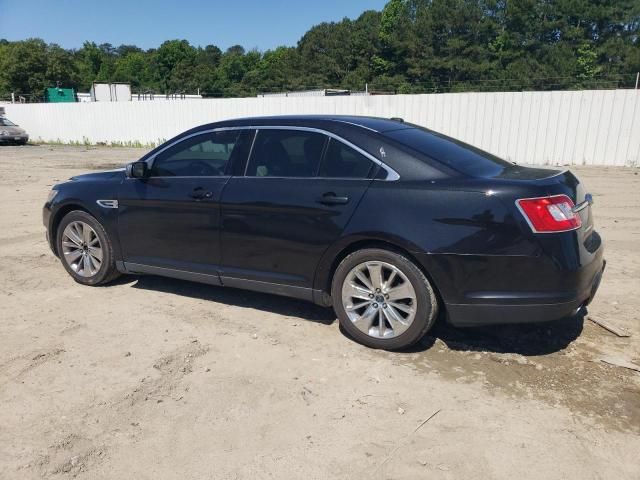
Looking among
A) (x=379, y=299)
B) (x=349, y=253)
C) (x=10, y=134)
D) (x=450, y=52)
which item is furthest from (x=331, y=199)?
(x=450, y=52)

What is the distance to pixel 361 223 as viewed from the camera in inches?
155

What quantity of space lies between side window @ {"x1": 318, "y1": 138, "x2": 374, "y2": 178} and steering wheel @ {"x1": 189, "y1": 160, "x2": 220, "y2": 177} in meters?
1.07

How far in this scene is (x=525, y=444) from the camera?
2.96 metres

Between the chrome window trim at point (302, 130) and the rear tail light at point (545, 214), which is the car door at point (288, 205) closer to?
the chrome window trim at point (302, 130)

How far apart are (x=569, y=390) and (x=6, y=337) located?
13.6 feet

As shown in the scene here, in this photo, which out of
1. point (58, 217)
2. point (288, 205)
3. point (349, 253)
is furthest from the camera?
point (58, 217)

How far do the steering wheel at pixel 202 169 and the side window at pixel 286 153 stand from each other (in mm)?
372

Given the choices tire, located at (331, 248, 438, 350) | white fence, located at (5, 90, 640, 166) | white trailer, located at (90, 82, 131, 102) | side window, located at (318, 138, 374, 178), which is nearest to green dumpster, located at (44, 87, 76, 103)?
white trailer, located at (90, 82, 131, 102)

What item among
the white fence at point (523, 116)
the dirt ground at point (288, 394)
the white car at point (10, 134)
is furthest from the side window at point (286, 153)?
the white car at point (10, 134)

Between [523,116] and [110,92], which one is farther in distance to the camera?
[110,92]

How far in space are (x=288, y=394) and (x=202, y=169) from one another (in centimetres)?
225

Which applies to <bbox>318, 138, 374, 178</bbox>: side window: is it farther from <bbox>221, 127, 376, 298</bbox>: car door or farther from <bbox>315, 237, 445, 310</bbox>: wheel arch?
<bbox>315, 237, 445, 310</bbox>: wheel arch

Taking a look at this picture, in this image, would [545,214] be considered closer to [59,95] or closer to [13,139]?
[13,139]

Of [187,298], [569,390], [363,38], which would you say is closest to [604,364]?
[569,390]
